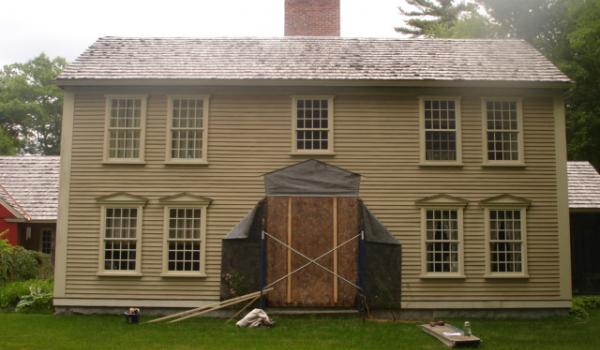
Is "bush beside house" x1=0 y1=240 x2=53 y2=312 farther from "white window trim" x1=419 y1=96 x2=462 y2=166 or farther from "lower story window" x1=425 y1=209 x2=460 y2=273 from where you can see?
"white window trim" x1=419 y1=96 x2=462 y2=166

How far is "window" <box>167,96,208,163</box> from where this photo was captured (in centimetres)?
1734

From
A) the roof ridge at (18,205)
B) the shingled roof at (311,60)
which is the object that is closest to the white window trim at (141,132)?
the shingled roof at (311,60)

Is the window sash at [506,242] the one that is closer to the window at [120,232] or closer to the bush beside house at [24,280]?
the window at [120,232]

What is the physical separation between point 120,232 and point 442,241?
8.72 metres

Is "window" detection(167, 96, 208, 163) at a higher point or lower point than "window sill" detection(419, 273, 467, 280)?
higher

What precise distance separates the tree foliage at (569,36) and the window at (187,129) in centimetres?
1941

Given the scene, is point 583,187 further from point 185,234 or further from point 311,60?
point 185,234

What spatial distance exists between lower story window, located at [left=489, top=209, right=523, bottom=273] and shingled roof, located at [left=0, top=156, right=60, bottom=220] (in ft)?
54.5

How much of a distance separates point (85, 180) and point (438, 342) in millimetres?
10361

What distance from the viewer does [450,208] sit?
17.1 metres

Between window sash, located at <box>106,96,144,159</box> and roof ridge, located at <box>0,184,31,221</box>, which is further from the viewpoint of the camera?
roof ridge, located at <box>0,184,31,221</box>

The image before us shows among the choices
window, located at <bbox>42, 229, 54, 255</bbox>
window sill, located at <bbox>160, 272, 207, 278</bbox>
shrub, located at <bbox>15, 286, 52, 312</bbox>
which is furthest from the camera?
window, located at <bbox>42, 229, 54, 255</bbox>

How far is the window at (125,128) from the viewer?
57.0ft

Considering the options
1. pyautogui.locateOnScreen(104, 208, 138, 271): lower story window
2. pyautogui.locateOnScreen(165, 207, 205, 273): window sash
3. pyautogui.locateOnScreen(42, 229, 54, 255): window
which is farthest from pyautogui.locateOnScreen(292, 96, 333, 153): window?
pyautogui.locateOnScreen(42, 229, 54, 255): window
